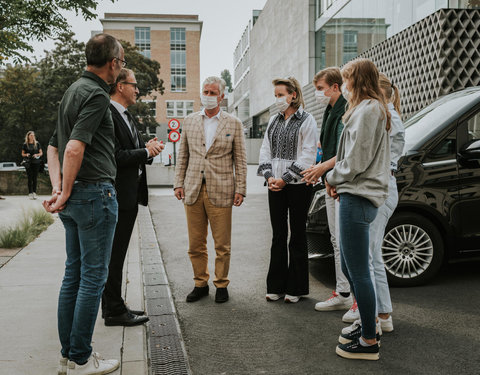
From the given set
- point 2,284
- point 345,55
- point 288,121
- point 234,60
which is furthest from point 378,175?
point 234,60

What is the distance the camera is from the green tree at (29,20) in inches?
432

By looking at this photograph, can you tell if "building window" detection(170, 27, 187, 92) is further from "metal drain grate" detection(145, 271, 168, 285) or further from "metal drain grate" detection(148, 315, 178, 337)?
"metal drain grate" detection(148, 315, 178, 337)

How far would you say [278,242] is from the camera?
480 centimetres

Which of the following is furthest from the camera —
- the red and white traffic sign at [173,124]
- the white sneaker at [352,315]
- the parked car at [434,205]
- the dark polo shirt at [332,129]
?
the red and white traffic sign at [173,124]

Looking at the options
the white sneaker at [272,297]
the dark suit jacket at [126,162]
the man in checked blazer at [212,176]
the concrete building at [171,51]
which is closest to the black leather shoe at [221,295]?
the man in checked blazer at [212,176]

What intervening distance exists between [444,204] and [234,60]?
261 ft

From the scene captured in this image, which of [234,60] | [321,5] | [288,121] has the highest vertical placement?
[234,60]

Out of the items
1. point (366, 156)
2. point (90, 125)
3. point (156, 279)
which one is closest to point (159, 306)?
point (156, 279)

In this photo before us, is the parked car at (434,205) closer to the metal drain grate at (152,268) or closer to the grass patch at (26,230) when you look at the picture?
the metal drain grate at (152,268)

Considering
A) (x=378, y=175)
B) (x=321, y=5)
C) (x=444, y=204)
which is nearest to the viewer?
(x=378, y=175)

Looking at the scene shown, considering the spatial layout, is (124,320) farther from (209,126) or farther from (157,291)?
(209,126)

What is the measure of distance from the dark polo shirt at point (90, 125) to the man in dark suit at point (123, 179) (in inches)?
35.9

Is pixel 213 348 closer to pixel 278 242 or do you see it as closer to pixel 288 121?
pixel 278 242

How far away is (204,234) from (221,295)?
0.60 m
